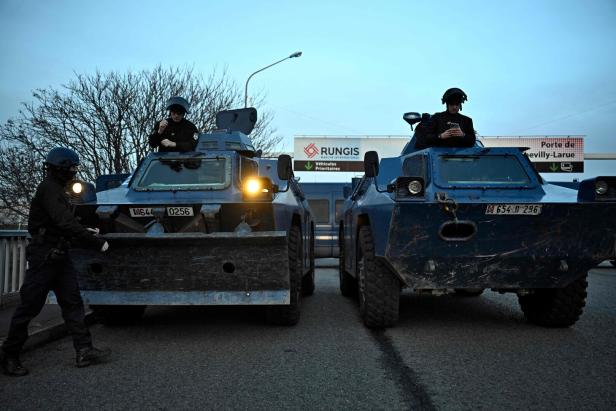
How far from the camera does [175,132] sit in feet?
24.7

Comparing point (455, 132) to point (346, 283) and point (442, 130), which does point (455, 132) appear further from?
point (346, 283)

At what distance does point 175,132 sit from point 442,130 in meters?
3.46

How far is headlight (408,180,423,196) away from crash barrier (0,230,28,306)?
201 inches

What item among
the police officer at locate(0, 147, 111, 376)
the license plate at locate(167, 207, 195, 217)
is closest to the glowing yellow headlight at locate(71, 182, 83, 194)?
the license plate at locate(167, 207, 195, 217)

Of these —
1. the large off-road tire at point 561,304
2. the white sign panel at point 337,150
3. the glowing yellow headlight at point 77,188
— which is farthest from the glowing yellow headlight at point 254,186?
the white sign panel at point 337,150

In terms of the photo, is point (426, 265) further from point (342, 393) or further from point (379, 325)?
point (342, 393)

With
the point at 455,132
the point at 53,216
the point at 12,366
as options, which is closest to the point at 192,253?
the point at 53,216

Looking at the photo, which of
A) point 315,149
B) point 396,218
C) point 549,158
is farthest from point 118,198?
point 549,158

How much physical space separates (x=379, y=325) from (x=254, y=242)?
1.75m

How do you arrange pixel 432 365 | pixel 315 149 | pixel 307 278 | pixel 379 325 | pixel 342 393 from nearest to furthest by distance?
pixel 342 393 < pixel 432 365 < pixel 379 325 < pixel 307 278 < pixel 315 149

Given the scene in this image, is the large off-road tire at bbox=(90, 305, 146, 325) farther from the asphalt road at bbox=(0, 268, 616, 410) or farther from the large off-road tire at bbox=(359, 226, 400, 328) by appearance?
the large off-road tire at bbox=(359, 226, 400, 328)

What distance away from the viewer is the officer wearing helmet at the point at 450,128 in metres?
6.67

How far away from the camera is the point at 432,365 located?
4.57 metres

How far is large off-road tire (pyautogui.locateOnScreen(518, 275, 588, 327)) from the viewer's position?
19.4 ft
